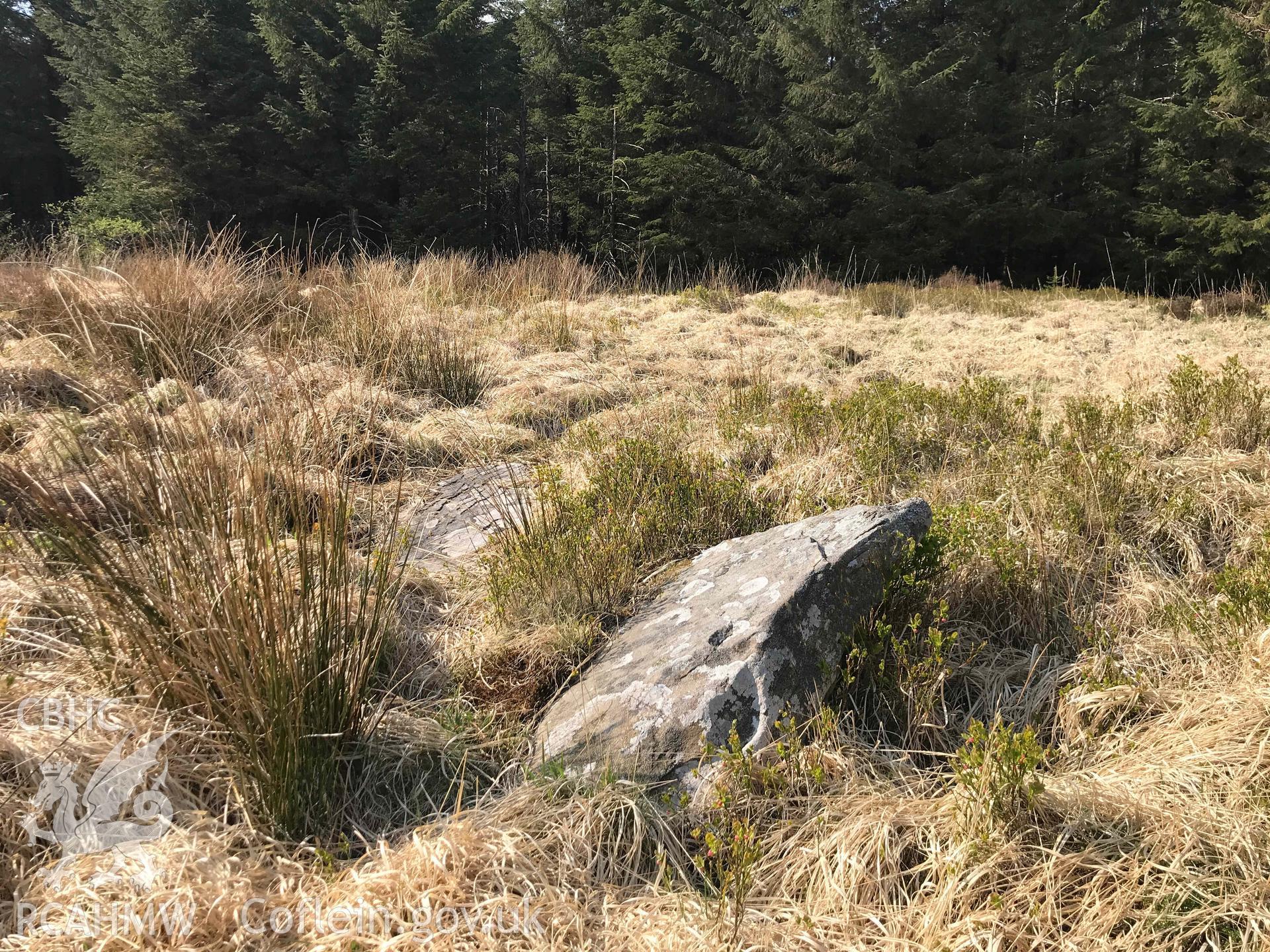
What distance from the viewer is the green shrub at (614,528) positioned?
8.52ft

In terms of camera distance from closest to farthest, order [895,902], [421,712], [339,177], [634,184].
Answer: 1. [895,902]
2. [421,712]
3. [634,184]
4. [339,177]

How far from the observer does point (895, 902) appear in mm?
1641

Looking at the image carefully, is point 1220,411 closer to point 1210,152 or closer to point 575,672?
point 575,672

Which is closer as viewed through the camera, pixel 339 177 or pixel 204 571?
pixel 204 571

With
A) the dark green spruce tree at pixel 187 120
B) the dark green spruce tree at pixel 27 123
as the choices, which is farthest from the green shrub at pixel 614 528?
the dark green spruce tree at pixel 27 123

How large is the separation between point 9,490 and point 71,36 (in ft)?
95.7

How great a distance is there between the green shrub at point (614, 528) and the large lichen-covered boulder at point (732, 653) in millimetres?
211

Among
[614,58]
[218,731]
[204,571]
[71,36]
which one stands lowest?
[218,731]

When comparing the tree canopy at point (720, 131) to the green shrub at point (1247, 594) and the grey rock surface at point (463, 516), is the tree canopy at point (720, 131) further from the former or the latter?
the green shrub at point (1247, 594)

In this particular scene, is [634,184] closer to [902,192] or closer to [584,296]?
[902,192]

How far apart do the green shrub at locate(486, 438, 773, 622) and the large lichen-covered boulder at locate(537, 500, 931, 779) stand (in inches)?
8.3

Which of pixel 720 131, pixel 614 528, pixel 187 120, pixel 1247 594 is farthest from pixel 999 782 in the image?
pixel 187 120

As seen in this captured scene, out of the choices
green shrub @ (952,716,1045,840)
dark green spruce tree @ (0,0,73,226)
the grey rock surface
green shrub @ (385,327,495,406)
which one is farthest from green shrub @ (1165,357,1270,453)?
dark green spruce tree @ (0,0,73,226)

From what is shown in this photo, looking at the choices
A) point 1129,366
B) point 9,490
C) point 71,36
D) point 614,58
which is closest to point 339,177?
point 614,58
